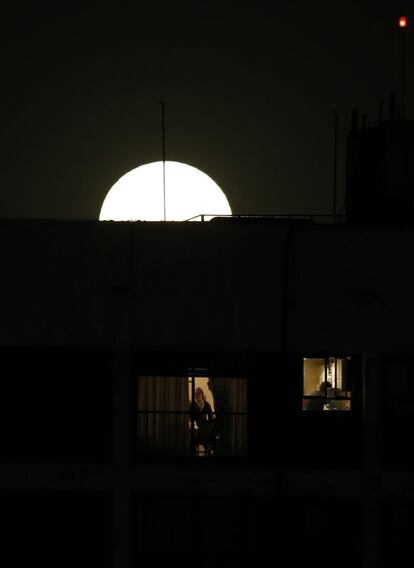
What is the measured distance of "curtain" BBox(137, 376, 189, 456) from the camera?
24828mm

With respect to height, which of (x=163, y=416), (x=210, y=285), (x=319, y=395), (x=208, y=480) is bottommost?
(x=208, y=480)

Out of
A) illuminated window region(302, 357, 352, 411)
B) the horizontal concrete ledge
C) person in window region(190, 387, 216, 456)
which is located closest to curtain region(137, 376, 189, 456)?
person in window region(190, 387, 216, 456)

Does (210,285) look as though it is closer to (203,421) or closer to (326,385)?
(203,421)

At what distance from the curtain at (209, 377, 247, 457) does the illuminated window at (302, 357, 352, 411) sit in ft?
4.86

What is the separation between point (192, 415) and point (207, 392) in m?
0.64

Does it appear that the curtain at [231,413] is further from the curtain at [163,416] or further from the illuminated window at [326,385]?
the illuminated window at [326,385]

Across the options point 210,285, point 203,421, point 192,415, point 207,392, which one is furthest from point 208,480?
point 210,285

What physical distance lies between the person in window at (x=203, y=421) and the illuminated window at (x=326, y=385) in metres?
2.24

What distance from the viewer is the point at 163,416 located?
24891 millimetres

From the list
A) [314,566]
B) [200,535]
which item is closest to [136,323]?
[200,535]

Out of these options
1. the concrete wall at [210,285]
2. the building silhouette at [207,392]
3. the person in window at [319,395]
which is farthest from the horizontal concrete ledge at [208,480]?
the concrete wall at [210,285]

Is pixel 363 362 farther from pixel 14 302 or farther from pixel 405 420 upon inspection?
pixel 14 302

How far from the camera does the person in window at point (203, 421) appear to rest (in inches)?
976

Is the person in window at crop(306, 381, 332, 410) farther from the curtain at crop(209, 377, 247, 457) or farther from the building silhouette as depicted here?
the curtain at crop(209, 377, 247, 457)
